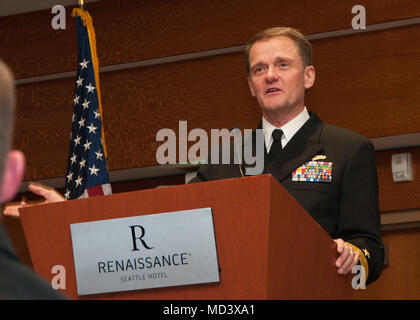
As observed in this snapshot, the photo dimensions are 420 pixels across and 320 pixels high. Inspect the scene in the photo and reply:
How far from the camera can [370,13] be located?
205 inches

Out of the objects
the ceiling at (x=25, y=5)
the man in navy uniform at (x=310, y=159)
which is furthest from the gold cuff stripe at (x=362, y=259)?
the ceiling at (x=25, y=5)

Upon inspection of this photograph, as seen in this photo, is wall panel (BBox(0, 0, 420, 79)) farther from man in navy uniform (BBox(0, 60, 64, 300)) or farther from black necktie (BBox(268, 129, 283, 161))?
man in navy uniform (BBox(0, 60, 64, 300))

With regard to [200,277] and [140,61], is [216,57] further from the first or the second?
[200,277]

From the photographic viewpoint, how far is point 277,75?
323 cm

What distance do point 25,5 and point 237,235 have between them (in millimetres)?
4466

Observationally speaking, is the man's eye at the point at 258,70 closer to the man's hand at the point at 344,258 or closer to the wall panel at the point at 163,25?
the man's hand at the point at 344,258

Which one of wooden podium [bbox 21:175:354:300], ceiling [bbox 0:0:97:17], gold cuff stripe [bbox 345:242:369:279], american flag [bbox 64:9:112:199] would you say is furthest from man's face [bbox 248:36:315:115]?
ceiling [bbox 0:0:97:17]

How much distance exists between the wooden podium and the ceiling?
3937 mm

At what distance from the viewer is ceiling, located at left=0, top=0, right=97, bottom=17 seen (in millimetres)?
5918

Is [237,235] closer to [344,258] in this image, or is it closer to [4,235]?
[344,258]

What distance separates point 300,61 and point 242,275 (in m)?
1.51

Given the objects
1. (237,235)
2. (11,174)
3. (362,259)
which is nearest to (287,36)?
(362,259)

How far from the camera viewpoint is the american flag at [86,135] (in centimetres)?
420

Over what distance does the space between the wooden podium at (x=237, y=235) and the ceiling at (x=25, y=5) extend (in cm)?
394
